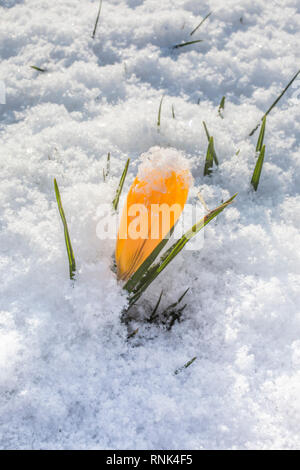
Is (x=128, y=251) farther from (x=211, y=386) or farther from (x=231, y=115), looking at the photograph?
(x=231, y=115)

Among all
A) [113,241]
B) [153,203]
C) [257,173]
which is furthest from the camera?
[257,173]

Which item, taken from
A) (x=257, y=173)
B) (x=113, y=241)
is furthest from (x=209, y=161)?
(x=113, y=241)

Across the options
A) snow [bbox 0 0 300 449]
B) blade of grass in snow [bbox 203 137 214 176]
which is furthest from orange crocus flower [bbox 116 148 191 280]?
blade of grass in snow [bbox 203 137 214 176]

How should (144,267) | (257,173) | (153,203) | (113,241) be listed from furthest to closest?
(257,173)
(113,241)
(144,267)
(153,203)

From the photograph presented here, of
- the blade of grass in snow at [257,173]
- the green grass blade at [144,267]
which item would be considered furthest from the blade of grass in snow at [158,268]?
the blade of grass in snow at [257,173]

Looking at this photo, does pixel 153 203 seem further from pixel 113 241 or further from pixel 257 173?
pixel 257 173
